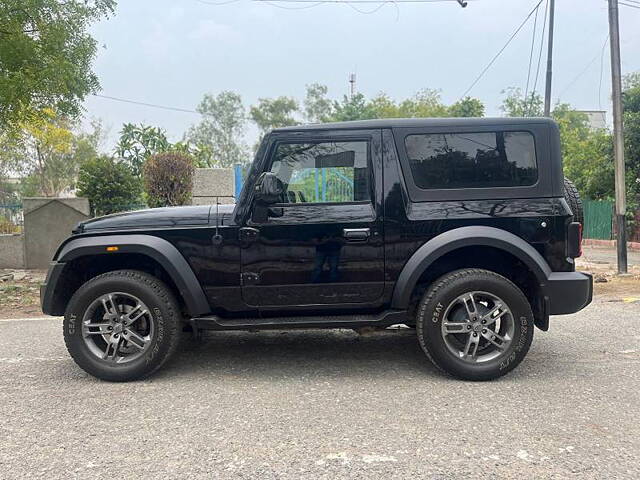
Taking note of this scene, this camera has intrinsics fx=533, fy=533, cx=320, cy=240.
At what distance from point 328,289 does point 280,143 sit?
1.20m

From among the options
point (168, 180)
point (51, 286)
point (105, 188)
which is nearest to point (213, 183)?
point (168, 180)

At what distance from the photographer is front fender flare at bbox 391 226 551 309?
13.2 ft

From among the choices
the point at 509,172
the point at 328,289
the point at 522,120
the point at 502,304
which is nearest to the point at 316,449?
the point at 328,289

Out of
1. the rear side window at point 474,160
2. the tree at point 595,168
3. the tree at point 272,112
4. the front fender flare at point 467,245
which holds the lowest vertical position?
the front fender flare at point 467,245

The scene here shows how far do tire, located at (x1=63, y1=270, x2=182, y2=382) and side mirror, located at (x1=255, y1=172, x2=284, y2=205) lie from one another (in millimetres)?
1065

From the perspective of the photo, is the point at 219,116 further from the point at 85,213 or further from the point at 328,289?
the point at 328,289

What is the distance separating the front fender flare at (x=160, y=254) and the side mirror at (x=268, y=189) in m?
0.79

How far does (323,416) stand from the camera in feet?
11.4

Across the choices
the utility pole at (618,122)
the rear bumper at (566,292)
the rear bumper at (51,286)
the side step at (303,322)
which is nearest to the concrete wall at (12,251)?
the rear bumper at (51,286)

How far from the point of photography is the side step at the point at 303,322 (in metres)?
4.14

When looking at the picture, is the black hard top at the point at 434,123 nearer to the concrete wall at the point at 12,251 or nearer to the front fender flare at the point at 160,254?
the front fender flare at the point at 160,254

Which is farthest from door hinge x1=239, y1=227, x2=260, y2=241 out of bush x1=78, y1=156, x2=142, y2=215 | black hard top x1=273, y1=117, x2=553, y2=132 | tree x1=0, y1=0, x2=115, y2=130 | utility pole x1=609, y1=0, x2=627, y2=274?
bush x1=78, y1=156, x2=142, y2=215

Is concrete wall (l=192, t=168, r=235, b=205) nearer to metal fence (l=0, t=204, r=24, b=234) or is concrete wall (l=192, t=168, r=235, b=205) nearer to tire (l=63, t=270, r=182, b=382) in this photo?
metal fence (l=0, t=204, r=24, b=234)

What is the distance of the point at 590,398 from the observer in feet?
12.3
